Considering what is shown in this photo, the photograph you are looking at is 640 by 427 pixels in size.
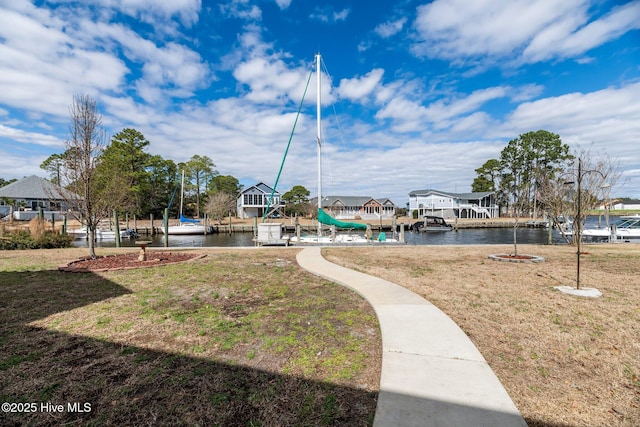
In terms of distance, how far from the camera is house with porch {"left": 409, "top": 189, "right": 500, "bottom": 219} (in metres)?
67.9


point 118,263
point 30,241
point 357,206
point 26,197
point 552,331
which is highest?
point 26,197

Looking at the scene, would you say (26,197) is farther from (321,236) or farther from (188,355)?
(188,355)

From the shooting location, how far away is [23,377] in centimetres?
325

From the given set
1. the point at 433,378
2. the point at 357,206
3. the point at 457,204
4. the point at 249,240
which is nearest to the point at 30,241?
the point at 249,240

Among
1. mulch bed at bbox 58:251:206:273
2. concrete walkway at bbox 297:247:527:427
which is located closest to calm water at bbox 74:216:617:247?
mulch bed at bbox 58:251:206:273

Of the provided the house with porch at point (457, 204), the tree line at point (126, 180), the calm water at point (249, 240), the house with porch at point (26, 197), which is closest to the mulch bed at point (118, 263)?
the tree line at point (126, 180)

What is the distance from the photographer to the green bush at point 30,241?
49.1ft

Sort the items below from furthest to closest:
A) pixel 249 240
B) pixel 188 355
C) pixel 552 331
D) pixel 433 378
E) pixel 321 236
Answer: pixel 249 240 < pixel 321 236 < pixel 552 331 < pixel 188 355 < pixel 433 378

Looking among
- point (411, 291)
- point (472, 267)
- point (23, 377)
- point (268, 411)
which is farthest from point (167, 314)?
point (472, 267)

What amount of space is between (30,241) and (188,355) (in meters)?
18.0

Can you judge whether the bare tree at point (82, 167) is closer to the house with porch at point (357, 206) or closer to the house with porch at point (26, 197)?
the house with porch at point (26, 197)

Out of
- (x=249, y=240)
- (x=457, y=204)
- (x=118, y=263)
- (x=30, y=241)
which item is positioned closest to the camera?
(x=118, y=263)

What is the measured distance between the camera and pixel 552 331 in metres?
4.52

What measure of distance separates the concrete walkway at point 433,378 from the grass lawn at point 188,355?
0.22 metres
